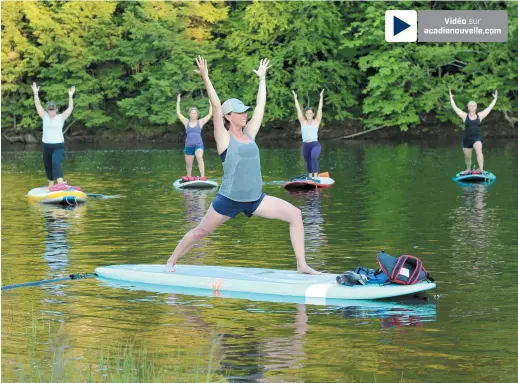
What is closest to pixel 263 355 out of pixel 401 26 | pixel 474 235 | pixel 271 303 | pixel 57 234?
pixel 271 303

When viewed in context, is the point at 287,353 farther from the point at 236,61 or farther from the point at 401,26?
the point at 236,61

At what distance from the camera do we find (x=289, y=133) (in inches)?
2454

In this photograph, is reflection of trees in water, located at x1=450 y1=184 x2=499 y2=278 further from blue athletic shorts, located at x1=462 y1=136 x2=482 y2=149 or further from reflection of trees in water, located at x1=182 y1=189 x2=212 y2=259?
blue athletic shorts, located at x1=462 y1=136 x2=482 y2=149

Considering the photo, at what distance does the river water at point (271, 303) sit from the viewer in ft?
32.5

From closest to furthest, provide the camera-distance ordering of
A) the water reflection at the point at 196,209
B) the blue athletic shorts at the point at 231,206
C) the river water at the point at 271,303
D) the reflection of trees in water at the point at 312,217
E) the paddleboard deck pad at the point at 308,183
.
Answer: the river water at the point at 271,303
the blue athletic shorts at the point at 231,206
the water reflection at the point at 196,209
the reflection of trees in water at the point at 312,217
the paddleboard deck pad at the point at 308,183

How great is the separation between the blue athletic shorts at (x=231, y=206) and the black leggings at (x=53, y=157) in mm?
11667

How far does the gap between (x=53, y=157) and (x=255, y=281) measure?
40.1ft

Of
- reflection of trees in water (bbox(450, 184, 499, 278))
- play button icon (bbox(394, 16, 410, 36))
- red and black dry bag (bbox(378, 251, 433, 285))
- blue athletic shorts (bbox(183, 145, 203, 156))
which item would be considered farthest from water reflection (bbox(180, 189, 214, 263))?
play button icon (bbox(394, 16, 410, 36))

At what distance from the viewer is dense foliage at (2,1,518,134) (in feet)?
187

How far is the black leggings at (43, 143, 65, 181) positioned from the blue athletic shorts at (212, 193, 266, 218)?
459 inches

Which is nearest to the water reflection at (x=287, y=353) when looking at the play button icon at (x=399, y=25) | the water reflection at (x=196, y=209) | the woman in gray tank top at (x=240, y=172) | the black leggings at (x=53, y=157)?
the woman in gray tank top at (x=240, y=172)

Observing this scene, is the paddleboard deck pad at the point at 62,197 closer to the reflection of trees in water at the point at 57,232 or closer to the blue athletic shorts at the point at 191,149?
the reflection of trees in water at the point at 57,232

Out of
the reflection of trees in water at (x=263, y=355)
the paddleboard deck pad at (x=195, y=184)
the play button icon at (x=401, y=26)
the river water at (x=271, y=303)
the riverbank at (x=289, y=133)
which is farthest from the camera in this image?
the riverbank at (x=289, y=133)

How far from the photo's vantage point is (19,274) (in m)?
14.8
